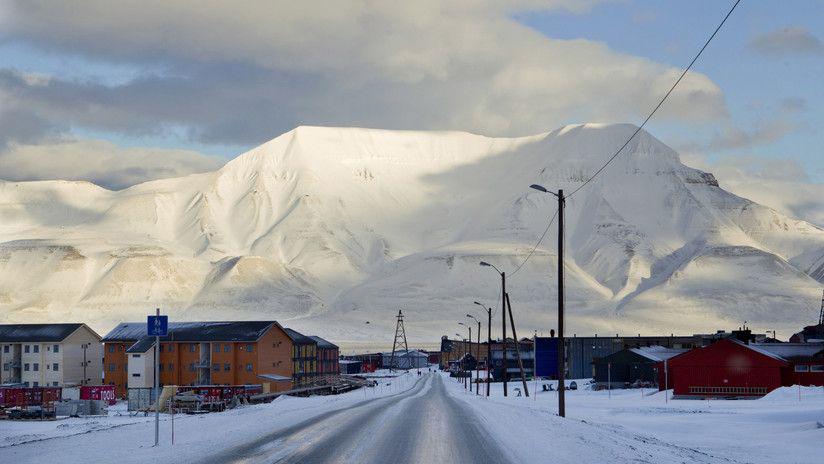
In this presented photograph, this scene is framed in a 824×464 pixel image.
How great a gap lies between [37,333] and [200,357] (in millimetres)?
22657

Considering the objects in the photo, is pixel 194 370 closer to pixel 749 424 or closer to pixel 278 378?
pixel 278 378

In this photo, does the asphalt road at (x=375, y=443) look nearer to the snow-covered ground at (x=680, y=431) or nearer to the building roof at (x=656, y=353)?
the snow-covered ground at (x=680, y=431)

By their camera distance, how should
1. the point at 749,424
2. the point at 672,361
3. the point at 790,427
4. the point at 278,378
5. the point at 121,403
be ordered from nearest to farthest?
the point at 790,427 < the point at 749,424 < the point at 672,361 < the point at 121,403 < the point at 278,378

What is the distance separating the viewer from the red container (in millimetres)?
94250

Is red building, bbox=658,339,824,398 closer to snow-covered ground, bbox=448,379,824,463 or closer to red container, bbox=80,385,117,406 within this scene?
snow-covered ground, bbox=448,379,824,463

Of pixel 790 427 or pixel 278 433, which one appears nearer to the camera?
pixel 278 433

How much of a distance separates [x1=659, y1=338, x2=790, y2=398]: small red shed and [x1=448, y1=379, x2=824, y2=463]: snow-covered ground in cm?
1052

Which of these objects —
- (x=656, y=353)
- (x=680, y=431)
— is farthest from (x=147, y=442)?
(x=656, y=353)

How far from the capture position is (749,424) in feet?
177

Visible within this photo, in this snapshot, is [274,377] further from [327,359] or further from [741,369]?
[741,369]

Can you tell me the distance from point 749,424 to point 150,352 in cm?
6826

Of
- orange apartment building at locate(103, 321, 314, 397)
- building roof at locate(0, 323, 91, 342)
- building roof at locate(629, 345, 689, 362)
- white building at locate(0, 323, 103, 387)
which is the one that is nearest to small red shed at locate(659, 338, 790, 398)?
building roof at locate(629, 345, 689, 362)

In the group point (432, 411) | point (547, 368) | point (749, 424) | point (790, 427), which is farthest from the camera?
point (547, 368)

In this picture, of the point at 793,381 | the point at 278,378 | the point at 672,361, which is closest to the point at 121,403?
the point at 278,378
